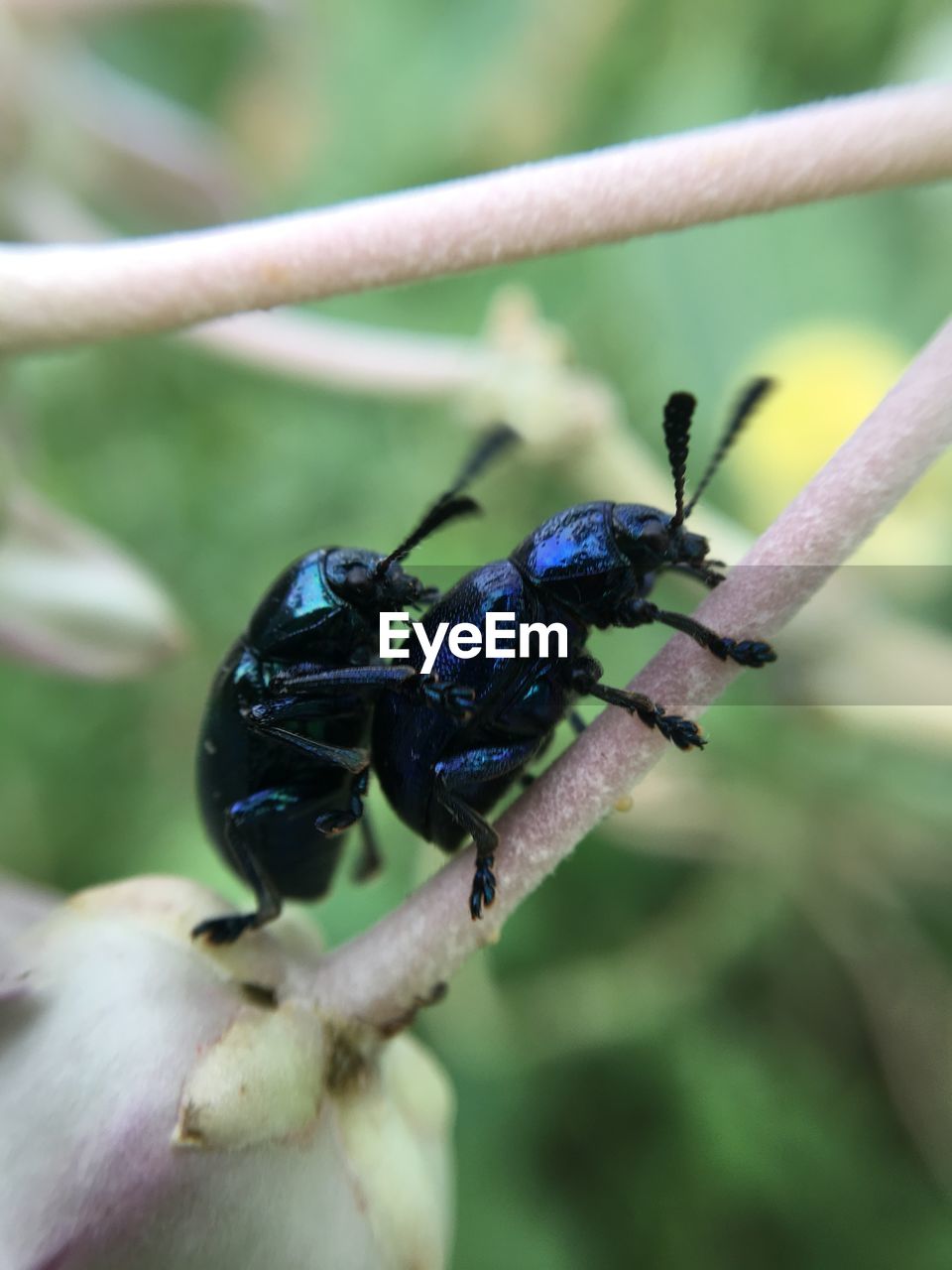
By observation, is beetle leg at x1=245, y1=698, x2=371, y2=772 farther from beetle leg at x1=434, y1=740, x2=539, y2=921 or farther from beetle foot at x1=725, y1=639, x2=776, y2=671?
beetle foot at x1=725, y1=639, x2=776, y2=671

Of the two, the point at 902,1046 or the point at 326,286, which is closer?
the point at 326,286

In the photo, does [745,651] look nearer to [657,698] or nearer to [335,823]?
[657,698]

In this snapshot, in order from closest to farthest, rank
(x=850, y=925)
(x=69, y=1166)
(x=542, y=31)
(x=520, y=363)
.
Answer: (x=69, y=1166), (x=520, y=363), (x=850, y=925), (x=542, y=31)

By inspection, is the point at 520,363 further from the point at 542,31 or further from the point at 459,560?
the point at 542,31

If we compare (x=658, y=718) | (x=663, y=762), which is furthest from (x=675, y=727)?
(x=663, y=762)

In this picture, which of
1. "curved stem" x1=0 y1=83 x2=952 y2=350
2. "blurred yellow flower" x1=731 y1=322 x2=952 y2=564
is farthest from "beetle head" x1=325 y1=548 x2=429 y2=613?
"blurred yellow flower" x1=731 y1=322 x2=952 y2=564

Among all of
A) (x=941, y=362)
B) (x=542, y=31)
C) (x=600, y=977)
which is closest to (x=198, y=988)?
(x=941, y=362)

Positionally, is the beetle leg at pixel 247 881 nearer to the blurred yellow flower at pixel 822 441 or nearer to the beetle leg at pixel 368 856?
the beetle leg at pixel 368 856

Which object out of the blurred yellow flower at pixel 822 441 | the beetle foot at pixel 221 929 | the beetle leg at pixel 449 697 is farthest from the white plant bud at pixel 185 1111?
the blurred yellow flower at pixel 822 441
